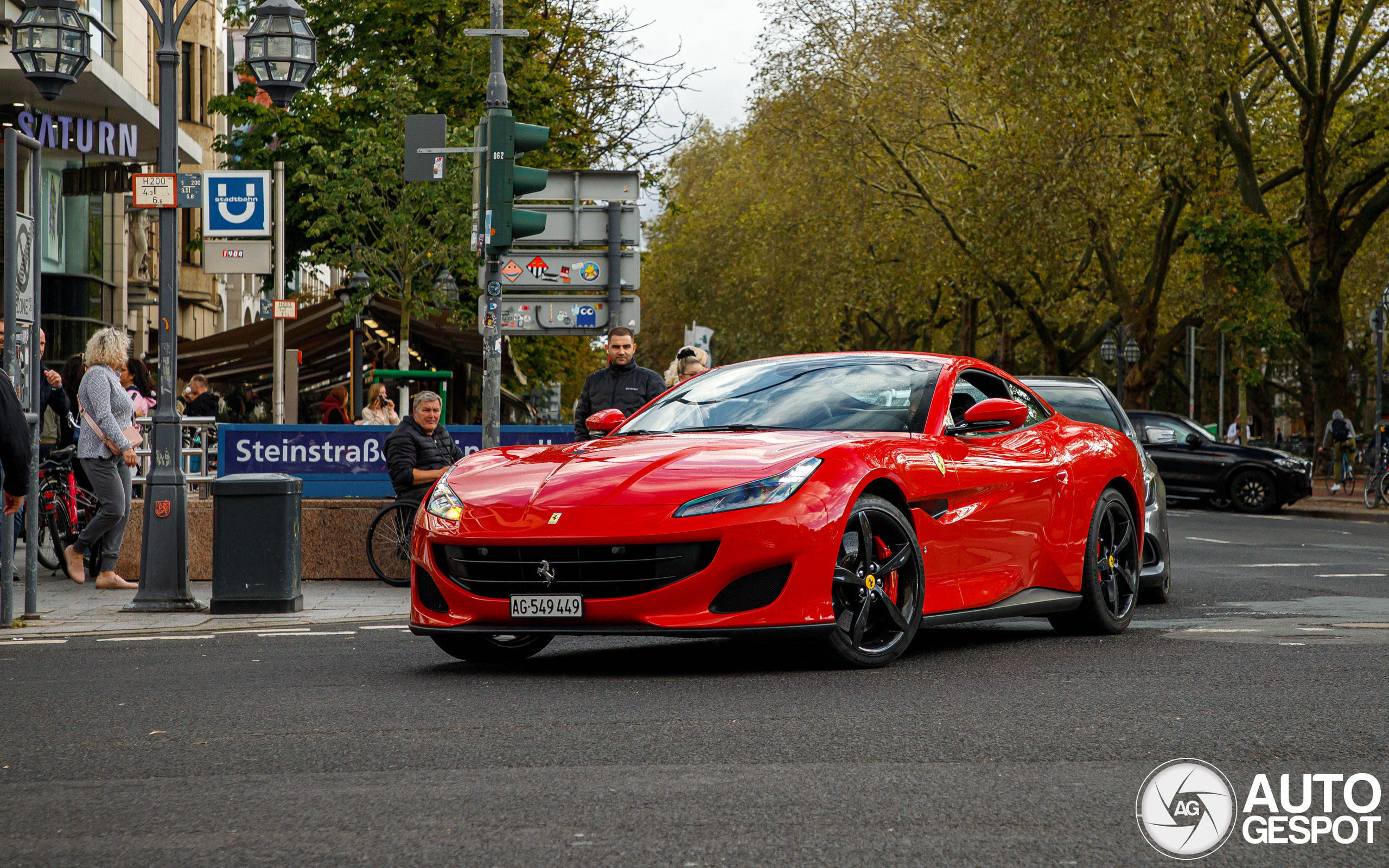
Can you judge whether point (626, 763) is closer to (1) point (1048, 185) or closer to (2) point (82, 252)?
(1) point (1048, 185)

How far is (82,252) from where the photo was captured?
34844mm

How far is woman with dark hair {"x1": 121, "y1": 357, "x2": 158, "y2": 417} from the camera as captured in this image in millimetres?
16719

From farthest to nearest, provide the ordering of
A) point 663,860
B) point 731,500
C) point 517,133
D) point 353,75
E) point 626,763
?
point 353,75 < point 517,133 < point 731,500 < point 626,763 < point 663,860

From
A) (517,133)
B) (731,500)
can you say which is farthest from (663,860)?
(517,133)

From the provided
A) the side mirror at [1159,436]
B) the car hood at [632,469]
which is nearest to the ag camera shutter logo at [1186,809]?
the car hood at [632,469]

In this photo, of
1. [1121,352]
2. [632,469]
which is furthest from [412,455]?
[1121,352]

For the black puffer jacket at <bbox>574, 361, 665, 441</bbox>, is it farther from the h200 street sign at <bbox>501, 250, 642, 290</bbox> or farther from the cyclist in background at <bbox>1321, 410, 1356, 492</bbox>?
the cyclist in background at <bbox>1321, 410, 1356, 492</bbox>

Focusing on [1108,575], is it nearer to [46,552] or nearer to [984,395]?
[984,395]

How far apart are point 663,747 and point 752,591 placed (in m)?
1.56

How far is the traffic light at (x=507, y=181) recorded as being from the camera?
13438 mm

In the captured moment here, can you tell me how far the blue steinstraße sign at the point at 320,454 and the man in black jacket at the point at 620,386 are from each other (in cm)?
182

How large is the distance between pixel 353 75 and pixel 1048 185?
45.0 ft

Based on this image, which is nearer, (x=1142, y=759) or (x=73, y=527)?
(x=1142, y=759)

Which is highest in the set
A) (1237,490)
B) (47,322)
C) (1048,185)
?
(1048,185)
